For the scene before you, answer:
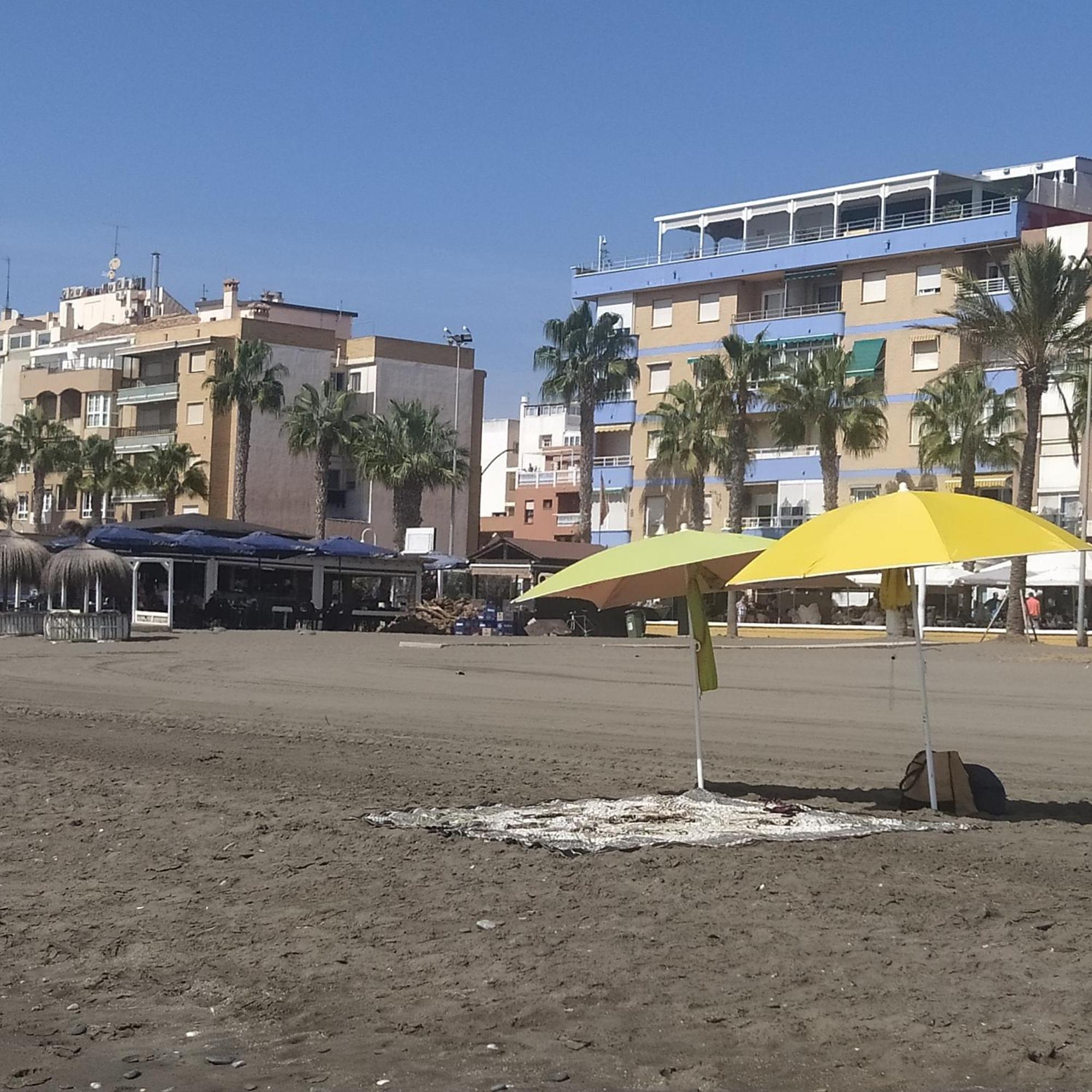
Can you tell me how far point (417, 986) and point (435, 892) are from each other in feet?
5.00

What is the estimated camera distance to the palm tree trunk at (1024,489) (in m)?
41.5

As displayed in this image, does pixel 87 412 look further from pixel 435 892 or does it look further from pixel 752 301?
pixel 435 892

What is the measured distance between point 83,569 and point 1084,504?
102 feet

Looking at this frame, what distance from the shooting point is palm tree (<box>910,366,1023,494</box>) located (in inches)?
2106

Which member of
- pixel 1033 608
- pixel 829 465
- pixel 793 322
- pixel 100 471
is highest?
pixel 793 322

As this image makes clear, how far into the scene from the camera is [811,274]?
219 feet

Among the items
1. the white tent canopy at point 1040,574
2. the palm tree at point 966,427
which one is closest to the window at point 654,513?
the palm tree at point 966,427

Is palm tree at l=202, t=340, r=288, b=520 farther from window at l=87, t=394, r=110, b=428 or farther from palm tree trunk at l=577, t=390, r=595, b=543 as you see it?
palm tree trunk at l=577, t=390, r=595, b=543

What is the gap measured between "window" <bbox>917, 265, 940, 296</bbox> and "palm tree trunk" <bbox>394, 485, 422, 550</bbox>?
884 inches

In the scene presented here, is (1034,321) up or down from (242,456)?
up

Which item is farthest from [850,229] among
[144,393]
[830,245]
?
[144,393]

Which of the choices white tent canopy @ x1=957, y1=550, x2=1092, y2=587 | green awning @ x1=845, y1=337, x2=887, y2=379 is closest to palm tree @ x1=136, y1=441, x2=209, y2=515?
green awning @ x1=845, y1=337, x2=887, y2=379

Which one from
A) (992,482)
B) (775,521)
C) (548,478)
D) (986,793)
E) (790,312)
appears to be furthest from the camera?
(548,478)

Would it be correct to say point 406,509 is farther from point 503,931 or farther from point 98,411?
point 503,931
